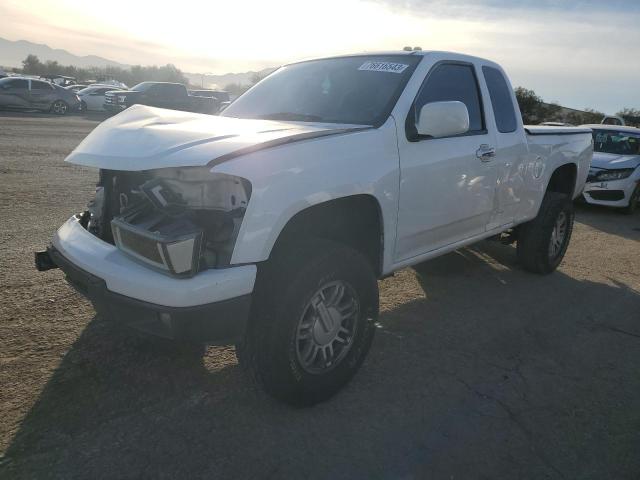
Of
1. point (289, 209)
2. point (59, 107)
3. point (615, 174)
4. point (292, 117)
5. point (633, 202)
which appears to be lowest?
point (633, 202)

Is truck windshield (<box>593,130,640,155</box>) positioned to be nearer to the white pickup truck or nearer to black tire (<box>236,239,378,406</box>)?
the white pickup truck

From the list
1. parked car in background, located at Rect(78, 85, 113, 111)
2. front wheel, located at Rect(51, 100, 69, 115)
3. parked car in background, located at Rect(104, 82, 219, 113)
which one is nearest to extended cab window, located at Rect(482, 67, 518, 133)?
parked car in background, located at Rect(104, 82, 219, 113)

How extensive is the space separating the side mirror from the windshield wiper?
0.70 meters

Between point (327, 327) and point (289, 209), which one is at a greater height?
point (289, 209)

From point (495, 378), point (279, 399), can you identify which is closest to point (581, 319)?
point (495, 378)

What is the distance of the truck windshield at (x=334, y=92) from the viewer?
11.0 ft

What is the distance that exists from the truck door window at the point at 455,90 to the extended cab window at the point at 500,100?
9.6 inches

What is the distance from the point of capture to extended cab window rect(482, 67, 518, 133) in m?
4.32

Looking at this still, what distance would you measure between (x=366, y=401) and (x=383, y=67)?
2.26m

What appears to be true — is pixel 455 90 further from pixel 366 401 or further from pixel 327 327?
pixel 366 401

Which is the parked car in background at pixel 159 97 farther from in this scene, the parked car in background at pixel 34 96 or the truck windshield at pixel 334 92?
the truck windshield at pixel 334 92

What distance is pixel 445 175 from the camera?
3.46 m

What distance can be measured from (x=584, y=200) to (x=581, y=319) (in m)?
6.53

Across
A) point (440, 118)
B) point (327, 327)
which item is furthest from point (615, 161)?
point (327, 327)
